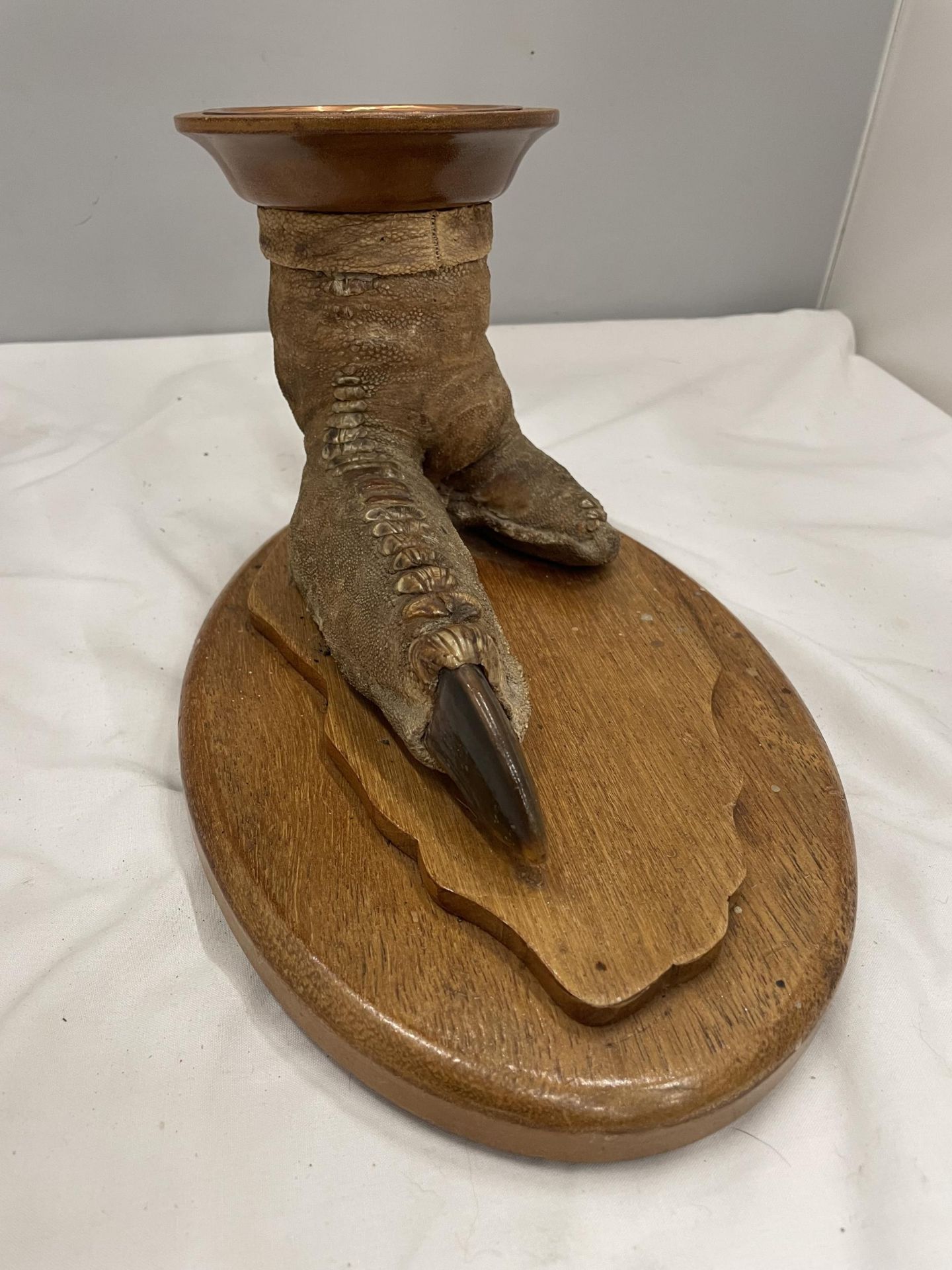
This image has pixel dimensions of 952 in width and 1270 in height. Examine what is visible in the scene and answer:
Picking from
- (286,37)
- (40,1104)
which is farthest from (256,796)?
(286,37)

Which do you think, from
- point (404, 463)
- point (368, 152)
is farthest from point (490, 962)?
point (368, 152)

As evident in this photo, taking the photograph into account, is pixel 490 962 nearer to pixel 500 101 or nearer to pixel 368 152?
pixel 368 152

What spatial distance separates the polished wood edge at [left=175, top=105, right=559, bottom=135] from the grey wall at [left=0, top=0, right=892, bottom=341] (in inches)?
32.2

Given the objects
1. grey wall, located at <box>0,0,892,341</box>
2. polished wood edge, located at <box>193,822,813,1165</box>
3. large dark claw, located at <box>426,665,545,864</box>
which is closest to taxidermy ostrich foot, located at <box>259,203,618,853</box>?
large dark claw, located at <box>426,665,545,864</box>

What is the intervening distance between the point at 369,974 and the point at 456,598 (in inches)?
12.3

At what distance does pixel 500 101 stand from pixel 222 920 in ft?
4.53

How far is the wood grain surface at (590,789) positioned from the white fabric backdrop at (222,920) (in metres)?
0.16

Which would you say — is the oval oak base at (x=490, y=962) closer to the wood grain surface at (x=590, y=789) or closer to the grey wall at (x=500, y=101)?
the wood grain surface at (x=590, y=789)

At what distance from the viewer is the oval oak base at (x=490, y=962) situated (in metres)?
0.75

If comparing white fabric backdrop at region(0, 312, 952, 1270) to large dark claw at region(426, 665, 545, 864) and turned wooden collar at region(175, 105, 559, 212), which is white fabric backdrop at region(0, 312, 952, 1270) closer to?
large dark claw at region(426, 665, 545, 864)

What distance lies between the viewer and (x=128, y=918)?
0.96 m

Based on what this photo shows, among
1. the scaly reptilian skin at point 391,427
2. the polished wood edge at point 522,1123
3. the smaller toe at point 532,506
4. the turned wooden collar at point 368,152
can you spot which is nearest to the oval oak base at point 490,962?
the polished wood edge at point 522,1123

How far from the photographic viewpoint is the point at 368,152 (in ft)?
2.88

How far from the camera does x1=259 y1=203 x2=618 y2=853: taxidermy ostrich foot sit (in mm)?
844
